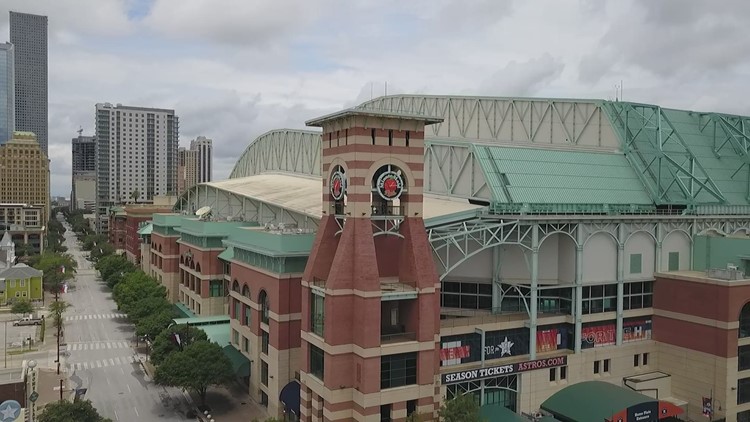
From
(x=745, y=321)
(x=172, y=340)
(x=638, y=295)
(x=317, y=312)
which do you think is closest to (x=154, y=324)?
(x=172, y=340)

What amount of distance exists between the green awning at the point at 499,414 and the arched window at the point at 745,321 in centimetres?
2315

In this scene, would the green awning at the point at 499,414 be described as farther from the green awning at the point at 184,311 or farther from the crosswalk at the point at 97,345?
the crosswalk at the point at 97,345

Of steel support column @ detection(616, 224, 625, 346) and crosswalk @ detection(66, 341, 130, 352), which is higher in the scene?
steel support column @ detection(616, 224, 625, 346)

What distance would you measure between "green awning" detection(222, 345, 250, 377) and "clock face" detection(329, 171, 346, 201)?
22.6 meters

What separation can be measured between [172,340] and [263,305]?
41.7ft

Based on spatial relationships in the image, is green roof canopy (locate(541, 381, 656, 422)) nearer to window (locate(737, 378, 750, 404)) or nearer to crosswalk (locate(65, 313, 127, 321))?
window (locate(737, 378, 750, 404))

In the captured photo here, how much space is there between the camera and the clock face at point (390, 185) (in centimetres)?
4603

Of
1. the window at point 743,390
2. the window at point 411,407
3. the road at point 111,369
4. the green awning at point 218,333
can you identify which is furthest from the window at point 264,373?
the window at point 743,390

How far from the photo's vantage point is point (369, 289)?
43781 mm

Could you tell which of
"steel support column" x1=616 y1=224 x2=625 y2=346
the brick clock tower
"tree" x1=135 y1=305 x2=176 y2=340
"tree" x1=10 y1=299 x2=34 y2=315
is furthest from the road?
"steel support column" x1=616 y1=224 x2=625 y2=346

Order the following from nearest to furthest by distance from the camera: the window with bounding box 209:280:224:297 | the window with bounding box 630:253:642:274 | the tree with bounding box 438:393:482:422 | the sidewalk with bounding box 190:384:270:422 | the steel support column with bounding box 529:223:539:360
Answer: the tree with bounding box 438:393:482:422
the steel support column with bounding box 529:223:539:360
the sidewalk with bounding box 190:384:270:422
the window with bounding box 630:253:642:274
the window with bounding box 209:280:224:297

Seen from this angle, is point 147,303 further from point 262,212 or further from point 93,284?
point 93,284

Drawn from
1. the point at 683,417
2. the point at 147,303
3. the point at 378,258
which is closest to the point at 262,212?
the point at 147,303

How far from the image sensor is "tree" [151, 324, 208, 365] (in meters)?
62.0
